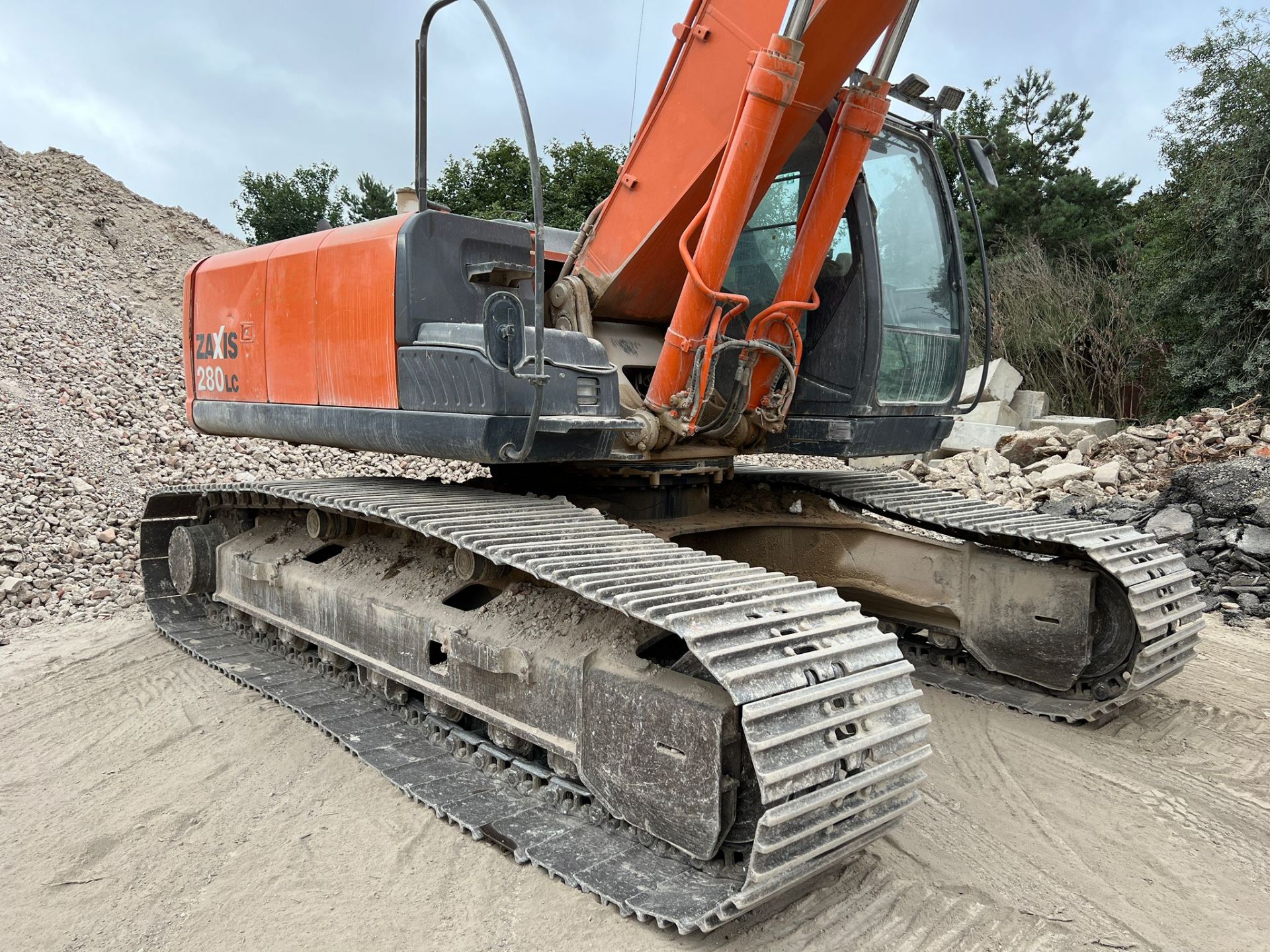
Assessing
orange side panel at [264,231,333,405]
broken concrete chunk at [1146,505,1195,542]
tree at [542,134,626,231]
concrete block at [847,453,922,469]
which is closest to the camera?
orange side panel at [264,231,333,405]

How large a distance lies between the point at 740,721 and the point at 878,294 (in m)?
2.13

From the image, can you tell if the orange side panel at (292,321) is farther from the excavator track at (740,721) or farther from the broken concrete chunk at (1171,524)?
the broken concrete chunk at (1171,524)

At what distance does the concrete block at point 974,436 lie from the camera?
12539 millimetres

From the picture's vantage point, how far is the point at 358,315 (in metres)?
4.01

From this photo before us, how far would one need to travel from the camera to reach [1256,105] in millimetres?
12750

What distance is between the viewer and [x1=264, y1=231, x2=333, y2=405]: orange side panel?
14.2 feet

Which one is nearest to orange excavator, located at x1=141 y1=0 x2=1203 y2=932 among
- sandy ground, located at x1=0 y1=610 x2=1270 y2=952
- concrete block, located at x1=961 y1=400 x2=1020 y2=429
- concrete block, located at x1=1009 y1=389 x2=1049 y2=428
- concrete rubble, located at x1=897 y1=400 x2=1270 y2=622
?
sandy ground, located at x1=0 y1=610 x2=1270 y2=952

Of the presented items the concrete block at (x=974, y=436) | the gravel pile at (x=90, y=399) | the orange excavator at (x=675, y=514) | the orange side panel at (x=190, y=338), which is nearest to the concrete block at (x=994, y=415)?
the concrete block at (x=974, y=436)

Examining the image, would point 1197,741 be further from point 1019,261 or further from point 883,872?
point 1019,261

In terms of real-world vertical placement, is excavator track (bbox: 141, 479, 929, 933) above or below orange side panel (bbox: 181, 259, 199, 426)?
below

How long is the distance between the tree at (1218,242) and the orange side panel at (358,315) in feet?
40.1

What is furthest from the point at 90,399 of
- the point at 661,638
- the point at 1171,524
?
the point at 1171,524

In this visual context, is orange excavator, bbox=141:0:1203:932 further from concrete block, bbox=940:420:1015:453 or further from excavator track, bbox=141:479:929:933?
concrete block, bbox=940:420:1015:453

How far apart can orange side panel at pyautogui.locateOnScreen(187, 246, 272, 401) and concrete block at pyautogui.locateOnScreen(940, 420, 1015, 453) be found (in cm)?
950
